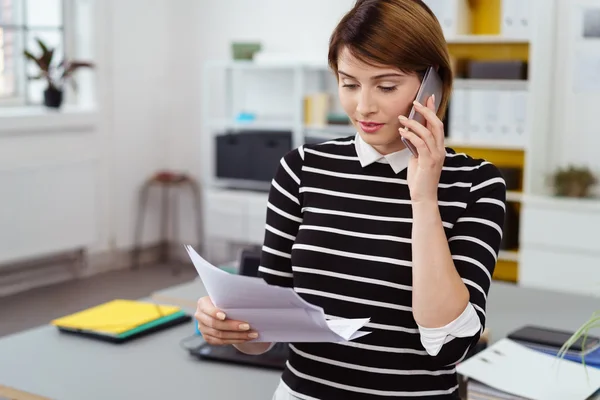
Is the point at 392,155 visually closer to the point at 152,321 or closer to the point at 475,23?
the point at 152,321

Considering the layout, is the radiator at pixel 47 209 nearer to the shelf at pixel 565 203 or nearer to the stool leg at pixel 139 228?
the stool leg at pixel 139 228

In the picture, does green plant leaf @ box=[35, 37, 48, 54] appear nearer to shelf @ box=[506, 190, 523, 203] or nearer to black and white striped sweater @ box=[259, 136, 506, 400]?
shelf @ box=[506, 190, 523, 203]

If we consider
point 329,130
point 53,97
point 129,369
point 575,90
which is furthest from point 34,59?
point 129,369

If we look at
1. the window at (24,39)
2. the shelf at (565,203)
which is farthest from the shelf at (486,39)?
the window at (24,39)

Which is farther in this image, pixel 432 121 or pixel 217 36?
pixel 217 36

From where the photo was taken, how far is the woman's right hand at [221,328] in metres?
1.38

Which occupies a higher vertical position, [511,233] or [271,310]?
[271,310]

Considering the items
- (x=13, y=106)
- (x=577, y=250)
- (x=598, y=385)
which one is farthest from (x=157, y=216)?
(x=598, y=385)

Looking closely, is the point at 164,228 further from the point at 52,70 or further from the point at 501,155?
the point at 501,155

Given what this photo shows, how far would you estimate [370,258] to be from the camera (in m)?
1.40

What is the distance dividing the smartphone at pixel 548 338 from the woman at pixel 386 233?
638 millimetres

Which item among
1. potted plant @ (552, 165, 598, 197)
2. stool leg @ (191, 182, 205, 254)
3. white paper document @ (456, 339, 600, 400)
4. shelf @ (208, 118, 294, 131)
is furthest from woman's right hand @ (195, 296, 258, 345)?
stool leg @ (191, 182, 205, 254)

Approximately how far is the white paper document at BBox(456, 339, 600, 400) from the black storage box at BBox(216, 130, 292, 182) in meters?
3.47

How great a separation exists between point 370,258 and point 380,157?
6.9 inches
